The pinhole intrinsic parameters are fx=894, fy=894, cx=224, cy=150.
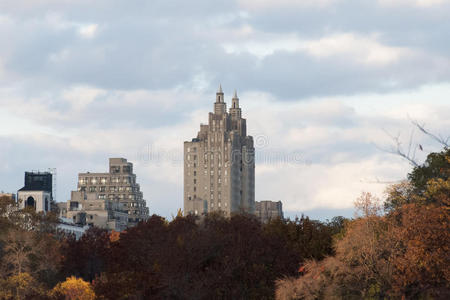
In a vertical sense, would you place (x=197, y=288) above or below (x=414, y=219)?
below

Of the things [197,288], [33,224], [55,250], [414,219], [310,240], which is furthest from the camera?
[33,224]

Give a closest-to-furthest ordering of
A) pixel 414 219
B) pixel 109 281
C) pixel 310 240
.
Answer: pixel 414 219 < pixel 109 281 < pixel 310 240

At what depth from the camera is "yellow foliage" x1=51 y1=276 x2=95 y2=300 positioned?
92688 mm

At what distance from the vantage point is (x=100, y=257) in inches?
4572

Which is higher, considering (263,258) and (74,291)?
(263,258)

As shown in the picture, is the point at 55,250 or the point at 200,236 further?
the point at 55,250

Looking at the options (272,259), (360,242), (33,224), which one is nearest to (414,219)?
(360,242)

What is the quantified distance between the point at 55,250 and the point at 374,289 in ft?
159

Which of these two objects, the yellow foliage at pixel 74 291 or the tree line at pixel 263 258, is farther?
the yellow foliage at pixel 74 291

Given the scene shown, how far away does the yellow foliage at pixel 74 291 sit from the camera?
92.7 meters

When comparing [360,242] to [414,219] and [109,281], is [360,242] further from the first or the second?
[109,281]

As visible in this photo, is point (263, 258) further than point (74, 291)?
No

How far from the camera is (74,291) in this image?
9406cm

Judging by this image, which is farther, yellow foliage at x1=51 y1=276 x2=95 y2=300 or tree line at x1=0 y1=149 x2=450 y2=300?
yellow foliage at x1=51 y1=276 x2=95 y2=300
